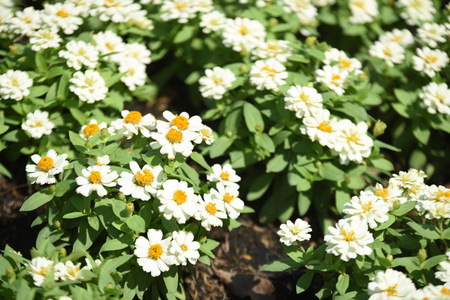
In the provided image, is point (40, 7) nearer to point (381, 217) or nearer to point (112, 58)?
point (112, 58)

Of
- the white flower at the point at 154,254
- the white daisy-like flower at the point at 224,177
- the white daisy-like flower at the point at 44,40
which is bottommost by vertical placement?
the white flower at the point at 154,254

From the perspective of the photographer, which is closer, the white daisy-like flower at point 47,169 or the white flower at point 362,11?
the white daisy-like flower at point 47,169

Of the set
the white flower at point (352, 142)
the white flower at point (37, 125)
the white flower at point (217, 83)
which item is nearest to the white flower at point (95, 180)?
the white flower at point (37, 125)

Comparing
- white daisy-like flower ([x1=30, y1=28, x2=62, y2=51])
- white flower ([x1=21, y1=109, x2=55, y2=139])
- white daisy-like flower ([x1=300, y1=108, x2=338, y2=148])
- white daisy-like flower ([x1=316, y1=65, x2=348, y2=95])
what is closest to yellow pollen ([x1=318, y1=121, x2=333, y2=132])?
white daisy-like flower ([x1=300, y1=108, x2=338, y2=148])

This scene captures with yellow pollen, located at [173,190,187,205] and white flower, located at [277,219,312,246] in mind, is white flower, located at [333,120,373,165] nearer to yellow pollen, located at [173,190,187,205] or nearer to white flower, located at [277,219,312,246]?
white flower, located at [277,219,312,246]

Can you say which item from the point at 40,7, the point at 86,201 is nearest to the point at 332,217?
the point at 86,201

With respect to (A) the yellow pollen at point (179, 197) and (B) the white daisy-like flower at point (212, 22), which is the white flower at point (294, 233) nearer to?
(A) the yellow pollen at point (179, 197)
